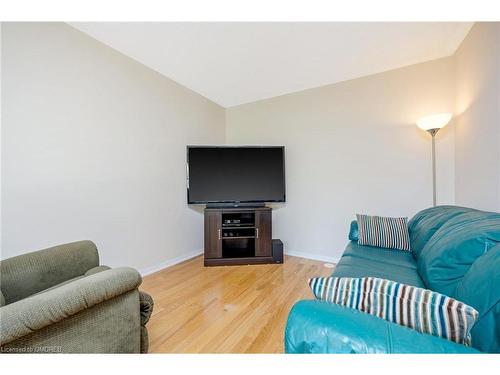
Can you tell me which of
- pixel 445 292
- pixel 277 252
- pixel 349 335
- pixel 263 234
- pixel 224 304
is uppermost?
pixel 349 335

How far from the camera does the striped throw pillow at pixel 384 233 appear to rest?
182 centimetres

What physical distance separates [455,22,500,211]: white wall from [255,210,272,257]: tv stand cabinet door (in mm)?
1932

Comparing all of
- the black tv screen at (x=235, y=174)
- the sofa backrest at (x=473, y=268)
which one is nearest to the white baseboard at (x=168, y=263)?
the black tv screen at (x=235, y=174)

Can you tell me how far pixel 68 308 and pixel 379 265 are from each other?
1.73 m

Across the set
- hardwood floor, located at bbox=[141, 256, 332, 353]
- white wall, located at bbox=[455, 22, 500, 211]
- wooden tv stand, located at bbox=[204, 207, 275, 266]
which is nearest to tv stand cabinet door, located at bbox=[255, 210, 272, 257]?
wooden tv stand, located at bbox=[204, 207, 275, 266]

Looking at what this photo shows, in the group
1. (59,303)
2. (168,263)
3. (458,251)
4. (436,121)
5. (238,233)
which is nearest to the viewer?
(59,303)

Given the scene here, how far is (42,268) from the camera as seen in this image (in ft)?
3.96

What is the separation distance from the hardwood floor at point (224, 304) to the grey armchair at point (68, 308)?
0.36 metres

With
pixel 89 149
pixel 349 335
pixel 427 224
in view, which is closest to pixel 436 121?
pixel 427 224

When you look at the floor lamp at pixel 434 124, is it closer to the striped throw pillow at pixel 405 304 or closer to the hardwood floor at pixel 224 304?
the hardwood floor at pixel 224 304

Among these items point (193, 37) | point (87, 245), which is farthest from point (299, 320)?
point (193, 37)

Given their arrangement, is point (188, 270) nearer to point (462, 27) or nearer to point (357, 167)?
point (357, 167)

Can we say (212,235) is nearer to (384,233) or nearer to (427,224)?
(384,233)

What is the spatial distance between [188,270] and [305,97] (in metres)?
2.72
